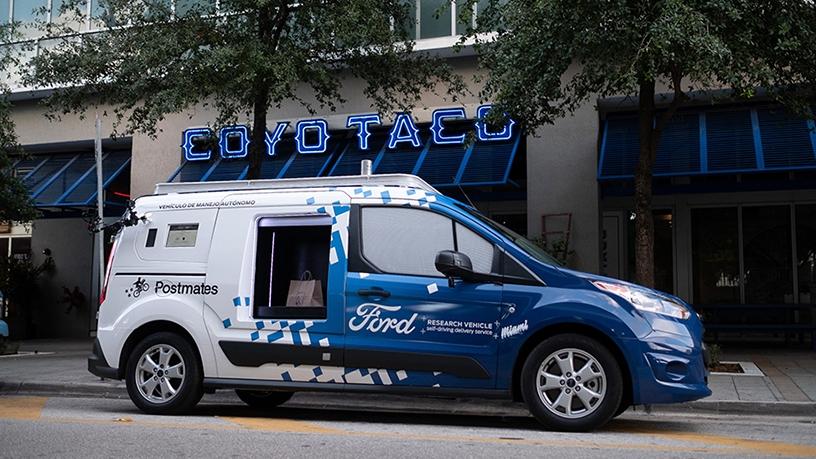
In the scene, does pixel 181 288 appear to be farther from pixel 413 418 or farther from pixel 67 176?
pixel 67 176

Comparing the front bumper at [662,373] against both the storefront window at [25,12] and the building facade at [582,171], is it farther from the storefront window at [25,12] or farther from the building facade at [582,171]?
the storefront window at [25,12]

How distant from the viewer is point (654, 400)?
7.13 m

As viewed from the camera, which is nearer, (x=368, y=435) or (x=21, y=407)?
(x=368, y=435)

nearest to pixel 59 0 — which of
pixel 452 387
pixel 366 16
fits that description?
pixel 366 16

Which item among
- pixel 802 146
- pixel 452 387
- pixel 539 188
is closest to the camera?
pixel 452 387

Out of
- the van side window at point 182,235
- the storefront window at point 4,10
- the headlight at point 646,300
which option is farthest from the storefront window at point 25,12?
the headlight at point 646,300

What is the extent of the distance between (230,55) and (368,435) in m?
6.71

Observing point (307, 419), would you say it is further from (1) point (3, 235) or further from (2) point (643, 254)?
(1) point (3, 235)

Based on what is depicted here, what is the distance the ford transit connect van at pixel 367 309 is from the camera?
7266 mm

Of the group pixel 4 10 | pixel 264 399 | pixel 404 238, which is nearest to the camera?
pixel 404 238

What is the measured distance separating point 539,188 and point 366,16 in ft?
17.5

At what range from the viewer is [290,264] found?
843cm

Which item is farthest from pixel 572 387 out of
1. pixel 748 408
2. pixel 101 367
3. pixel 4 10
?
pixel 4 10

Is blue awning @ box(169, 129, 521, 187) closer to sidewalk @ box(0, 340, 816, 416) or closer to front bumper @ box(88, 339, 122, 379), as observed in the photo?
sidewalk @ box(0, 340, 816, 416)
